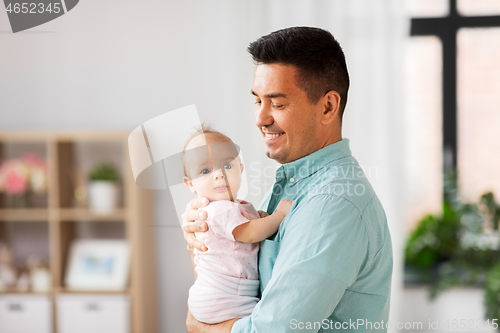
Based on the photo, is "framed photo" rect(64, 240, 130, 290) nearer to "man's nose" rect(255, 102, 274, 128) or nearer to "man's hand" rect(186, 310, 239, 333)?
"man's hand" rect(186, 310, 239, 333)

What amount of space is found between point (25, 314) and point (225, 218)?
5.03 feet

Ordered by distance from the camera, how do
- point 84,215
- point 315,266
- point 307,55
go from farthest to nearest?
point 84,215 → point 307,55 → point 315,266

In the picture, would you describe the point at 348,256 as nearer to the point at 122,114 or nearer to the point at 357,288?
the point at 357,288

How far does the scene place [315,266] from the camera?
616 mm

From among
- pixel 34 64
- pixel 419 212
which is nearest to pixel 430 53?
pixel 419 212

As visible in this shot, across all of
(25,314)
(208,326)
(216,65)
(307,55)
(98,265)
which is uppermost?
(216,65)

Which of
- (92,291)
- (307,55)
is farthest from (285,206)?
(92,291)

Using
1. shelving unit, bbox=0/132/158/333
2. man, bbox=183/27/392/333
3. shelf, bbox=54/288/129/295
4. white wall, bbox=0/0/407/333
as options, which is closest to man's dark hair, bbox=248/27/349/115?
man, bbox=183/27/392/333

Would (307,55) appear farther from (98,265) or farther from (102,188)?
(98,265)

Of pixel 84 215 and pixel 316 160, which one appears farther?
pixel 84 215

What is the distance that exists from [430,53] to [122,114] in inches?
59.3

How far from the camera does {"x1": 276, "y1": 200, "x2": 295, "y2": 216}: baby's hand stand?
2.52 feet

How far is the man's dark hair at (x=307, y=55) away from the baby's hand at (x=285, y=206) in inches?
7.4

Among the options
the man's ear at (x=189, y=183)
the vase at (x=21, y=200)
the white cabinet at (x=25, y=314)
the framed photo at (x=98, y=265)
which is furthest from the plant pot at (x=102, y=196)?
the man's ear at (x=189, y=183)
